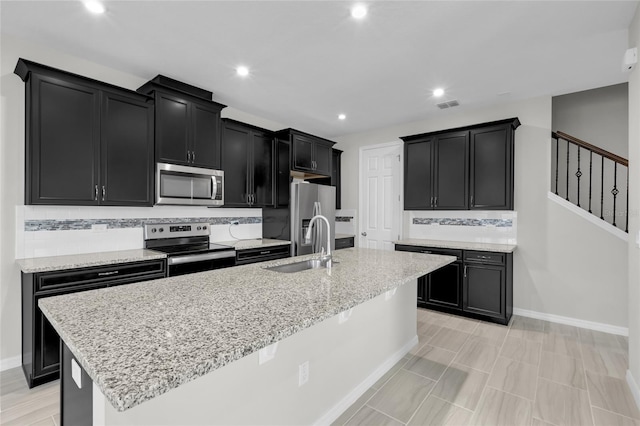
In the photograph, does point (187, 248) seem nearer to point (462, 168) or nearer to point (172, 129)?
point (172, 129)

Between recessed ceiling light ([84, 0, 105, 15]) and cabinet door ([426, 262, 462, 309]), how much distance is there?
4173 mm

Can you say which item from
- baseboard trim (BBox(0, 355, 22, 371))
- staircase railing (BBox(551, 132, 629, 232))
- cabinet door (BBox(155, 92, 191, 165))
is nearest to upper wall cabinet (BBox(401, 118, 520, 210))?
staircase railing (BBox(551, 132, 629, 232))

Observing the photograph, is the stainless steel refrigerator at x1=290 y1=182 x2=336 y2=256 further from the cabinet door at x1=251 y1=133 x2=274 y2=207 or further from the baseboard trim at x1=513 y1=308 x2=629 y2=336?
the baseboard trim at x1=513 y1=308 x2=629 y2=336

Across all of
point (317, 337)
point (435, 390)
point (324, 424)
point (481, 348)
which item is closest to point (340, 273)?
point (317, 337)

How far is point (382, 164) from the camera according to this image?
518 cm

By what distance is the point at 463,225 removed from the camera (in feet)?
14.2

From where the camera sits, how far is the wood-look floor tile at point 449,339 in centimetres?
297

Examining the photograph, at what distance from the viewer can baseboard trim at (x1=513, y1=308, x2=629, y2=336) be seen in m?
3.29

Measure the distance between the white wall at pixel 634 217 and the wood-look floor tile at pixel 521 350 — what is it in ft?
2.09

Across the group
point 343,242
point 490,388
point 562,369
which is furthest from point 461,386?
point 343,242

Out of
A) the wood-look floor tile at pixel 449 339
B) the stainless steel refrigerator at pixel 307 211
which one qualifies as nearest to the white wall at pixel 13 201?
the stainless steel refrigerator at pixel 307 211

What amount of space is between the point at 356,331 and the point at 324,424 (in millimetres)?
581

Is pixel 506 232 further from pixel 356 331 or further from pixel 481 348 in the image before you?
pixel 356 331

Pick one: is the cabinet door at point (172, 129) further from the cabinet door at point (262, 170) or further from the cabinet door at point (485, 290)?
the cabinet door at point (485, 290)
